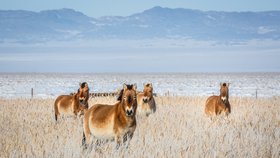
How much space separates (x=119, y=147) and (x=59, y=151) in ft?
4.07

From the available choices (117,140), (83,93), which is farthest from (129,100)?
(83,93)

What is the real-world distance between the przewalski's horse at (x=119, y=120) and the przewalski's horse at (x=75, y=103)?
16.0 ft

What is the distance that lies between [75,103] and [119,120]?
7272 mm

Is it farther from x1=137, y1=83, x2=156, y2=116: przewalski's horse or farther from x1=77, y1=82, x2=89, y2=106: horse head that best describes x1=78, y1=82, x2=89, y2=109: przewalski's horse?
x1=137, y1=83, x2=156, y2=116: przewalski's horse

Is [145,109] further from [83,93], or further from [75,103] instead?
[83,93]

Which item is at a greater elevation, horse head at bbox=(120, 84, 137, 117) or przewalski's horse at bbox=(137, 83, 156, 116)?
horse head at bbox=(120, 84, 137, 117)

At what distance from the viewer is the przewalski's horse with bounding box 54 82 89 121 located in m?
15.6

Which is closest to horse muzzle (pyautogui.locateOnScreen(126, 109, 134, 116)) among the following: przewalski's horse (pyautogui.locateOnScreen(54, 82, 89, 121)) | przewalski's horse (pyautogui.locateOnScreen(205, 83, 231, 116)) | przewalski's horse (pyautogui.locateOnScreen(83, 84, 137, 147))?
przewalski's horse (pyautogui.locateOnScreen(83, 84, 137, 147))

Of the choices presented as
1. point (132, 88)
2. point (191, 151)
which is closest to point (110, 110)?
point (132, 88)

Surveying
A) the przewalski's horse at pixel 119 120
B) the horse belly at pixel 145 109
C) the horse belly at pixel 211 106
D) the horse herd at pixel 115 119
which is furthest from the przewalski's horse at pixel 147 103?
the przewalski's horse at pixel 119 120

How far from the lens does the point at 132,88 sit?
10.0 metres

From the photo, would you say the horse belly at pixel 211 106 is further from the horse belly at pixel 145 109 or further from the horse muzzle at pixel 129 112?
the horse muzzle at pixel 129 112

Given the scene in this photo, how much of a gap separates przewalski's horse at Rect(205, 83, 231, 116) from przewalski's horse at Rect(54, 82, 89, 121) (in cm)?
459

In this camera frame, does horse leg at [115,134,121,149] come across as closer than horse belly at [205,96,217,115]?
Yes
